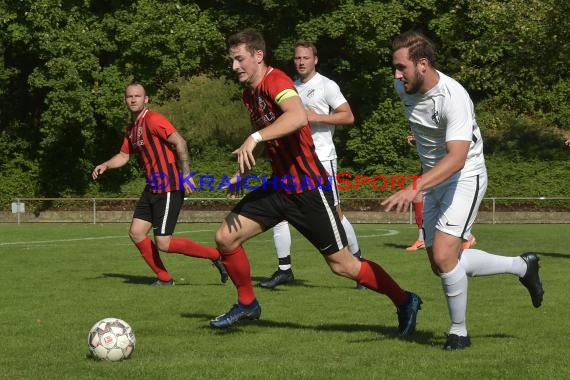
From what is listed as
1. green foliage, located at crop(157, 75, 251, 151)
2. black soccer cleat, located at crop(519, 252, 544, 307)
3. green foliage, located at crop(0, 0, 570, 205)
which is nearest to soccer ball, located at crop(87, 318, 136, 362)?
black soccer cleat, located at crop(519, 252, 544, 307)

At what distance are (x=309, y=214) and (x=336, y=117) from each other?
115 inches

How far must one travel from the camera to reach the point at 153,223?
11.2 metres

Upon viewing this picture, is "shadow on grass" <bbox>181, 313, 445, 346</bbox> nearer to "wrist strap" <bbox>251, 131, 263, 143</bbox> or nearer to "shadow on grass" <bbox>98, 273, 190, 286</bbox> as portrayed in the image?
"wrist strap" <bbox>251, 131, 263, 143</bbox>

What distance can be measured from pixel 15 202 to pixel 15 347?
26322 millimetres

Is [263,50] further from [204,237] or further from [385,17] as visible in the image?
[385,17]

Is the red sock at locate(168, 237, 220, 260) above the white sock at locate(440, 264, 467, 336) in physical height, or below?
below

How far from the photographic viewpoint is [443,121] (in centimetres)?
660

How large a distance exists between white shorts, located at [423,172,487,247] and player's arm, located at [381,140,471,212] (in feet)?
1.39

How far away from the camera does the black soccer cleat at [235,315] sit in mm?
7660

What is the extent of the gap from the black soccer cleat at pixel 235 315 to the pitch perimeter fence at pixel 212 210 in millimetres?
21867

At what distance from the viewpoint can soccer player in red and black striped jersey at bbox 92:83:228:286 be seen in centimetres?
1105

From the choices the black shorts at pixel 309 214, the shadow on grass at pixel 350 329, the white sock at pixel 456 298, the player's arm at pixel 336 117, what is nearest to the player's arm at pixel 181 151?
the player's arm at pixel 336 117

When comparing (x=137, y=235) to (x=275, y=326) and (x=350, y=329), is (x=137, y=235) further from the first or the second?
(x=350, y=329)

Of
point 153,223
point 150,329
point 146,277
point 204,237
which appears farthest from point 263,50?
point 204,237
